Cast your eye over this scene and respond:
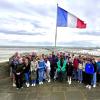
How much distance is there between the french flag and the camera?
16.4 m

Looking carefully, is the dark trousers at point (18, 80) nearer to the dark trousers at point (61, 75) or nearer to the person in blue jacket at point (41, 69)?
the person in blue jacket at point (41, 69)

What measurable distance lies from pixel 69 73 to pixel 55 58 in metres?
1.19

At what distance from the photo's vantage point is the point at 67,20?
1645cm

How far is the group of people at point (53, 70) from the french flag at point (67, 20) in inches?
72.2

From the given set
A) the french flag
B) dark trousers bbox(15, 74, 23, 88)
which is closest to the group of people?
dark trousers bbox(15, 74, 23, 88)

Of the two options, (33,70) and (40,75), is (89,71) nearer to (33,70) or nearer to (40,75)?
(40,75)

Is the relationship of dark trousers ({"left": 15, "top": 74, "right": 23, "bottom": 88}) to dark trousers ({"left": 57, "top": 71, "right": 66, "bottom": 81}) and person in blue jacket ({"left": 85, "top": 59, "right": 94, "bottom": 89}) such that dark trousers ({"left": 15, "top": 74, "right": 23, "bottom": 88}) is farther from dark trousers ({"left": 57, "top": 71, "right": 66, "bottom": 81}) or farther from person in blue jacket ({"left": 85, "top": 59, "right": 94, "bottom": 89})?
person in blue jacket ({"left": 85, "top": 59, "right": 94, "bottom": 89})

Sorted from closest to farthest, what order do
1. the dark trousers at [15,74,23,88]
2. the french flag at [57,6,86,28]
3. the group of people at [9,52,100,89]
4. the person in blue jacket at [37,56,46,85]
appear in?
the dark trousers at [15,74,23,88], the group of people at [9,52,100,89], the person in blue jacket at [37,56,46,85], the french flag at [57,6,86,28]

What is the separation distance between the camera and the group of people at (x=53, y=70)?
14.5 m

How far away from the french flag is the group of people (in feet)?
6.02

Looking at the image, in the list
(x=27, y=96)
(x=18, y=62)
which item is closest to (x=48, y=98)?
(x=27, y=96)

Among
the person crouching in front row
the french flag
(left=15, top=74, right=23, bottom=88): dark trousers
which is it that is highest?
the french flag

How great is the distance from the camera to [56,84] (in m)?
15.0

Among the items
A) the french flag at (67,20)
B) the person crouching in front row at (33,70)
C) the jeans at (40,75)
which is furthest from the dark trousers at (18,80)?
the french flag at (67,20)
